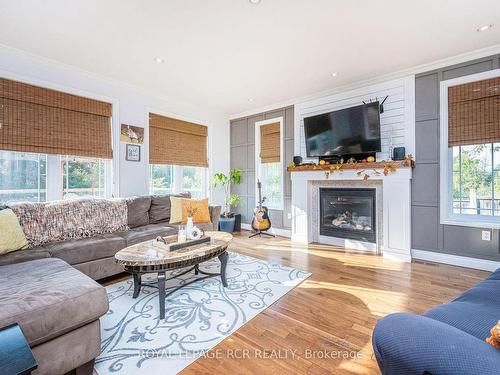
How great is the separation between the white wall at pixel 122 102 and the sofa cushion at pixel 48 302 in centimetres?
241

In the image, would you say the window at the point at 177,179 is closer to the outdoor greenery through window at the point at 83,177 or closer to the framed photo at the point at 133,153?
the framed photo at the point at 133,153

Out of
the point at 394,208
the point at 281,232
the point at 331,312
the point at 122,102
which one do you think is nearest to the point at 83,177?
the point at 122,102

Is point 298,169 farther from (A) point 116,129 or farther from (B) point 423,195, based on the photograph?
(A) point 116,129

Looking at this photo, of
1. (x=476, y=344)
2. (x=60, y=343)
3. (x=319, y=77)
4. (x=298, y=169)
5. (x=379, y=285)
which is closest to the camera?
(x=476, y=344)

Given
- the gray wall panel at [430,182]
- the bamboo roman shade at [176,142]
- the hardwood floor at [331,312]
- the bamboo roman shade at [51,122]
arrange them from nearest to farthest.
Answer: the hardwood floor at [331,312] → the bamboo roman shade at [51,122] → the gray wall panel at [430,182] → the bamboo roman shade at [176,142]

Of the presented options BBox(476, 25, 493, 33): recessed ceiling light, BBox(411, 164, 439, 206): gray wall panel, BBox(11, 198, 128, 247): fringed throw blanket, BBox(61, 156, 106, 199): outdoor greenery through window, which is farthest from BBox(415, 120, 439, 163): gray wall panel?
BBox(61, 156, 106, 199): outdoor greenery through window

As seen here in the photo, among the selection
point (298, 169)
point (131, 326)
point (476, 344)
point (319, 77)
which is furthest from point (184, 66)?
point (476, 344)

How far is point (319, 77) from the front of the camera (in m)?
3.65

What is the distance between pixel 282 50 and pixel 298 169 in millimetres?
1987

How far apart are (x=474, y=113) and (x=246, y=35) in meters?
2.88

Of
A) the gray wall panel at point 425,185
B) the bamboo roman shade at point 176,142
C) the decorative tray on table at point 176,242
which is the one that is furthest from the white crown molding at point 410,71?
the decorative tray on table at point 176,242

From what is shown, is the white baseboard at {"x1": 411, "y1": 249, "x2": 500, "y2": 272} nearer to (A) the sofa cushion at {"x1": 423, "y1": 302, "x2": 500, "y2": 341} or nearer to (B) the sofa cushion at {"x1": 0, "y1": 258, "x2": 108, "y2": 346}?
(A) the sofa cushion at {"x1": 423, "y1": 302, "x2": 500, "y2": 341}

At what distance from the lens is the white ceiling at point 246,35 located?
2.19 meters

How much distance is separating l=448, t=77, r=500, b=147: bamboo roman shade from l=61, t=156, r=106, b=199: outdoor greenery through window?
4.90 meters
